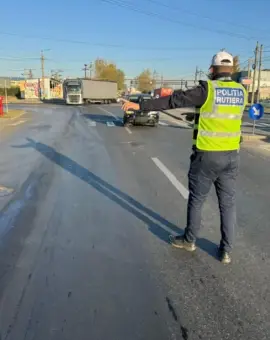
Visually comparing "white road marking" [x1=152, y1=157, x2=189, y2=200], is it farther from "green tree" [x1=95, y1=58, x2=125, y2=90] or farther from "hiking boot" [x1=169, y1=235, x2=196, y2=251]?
"green tree" [x1=95, y1=58, x2=125, y2=90]

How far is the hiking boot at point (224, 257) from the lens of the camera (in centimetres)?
401

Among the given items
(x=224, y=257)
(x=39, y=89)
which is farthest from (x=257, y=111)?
(x=39, y=89)

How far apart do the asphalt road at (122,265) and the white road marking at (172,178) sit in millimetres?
40

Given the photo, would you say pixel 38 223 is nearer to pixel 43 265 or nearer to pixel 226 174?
pixel 43 265

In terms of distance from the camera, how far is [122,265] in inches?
154

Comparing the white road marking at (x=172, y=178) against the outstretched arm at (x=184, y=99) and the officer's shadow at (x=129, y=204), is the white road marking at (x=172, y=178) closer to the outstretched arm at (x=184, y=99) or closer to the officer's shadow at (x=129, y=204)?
the officer's shadow at (x=129, y=204)

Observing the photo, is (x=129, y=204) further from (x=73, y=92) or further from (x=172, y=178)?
(x=73, y=92)

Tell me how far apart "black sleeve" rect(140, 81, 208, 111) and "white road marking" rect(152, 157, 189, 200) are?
2843 mm

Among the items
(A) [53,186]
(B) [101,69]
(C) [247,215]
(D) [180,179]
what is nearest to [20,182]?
(A) [53,186]

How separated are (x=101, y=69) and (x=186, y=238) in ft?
345

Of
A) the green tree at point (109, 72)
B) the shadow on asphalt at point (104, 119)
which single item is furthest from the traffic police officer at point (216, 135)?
the green tree at point (109, 72)

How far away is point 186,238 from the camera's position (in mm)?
4312

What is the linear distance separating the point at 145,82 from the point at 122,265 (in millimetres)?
121293

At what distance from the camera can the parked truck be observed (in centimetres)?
5044
